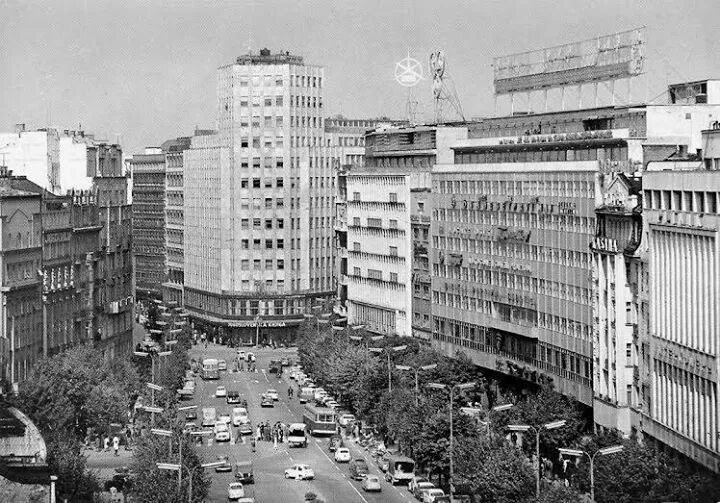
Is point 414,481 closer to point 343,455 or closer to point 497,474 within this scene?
point 343,455

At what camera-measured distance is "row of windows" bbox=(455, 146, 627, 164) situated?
14725 centimetres

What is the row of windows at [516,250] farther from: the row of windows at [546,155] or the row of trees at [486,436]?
the row of trees at [486,436]

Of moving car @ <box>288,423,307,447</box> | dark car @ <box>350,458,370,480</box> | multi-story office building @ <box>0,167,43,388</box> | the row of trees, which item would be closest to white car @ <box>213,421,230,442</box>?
moving car @ <box>288,423,307,447</box>

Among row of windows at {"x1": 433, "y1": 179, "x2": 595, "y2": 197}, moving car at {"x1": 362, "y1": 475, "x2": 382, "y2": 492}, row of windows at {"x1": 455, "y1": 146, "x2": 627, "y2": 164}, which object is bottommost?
moving car at {"x1": 362, "y1": 475, "x2": 382, "y2": 492}

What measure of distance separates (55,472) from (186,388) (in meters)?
83.9

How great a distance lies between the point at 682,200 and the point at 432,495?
838 inches

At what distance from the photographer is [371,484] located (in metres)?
129

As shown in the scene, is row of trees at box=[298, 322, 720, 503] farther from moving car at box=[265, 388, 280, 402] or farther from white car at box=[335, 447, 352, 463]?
moving car at box=[265, 388, 280, 402]

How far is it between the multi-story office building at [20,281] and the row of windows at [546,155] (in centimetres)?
3557

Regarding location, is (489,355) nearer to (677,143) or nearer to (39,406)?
(677,143)

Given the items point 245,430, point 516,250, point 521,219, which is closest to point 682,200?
→ point 521,219

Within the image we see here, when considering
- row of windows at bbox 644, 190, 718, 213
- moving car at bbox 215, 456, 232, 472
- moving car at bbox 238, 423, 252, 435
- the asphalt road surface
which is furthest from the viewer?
moving car at bbox 238, 423, 252, 435

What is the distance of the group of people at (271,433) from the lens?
158 metres

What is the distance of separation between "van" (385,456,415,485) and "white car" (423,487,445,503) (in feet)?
23.3
